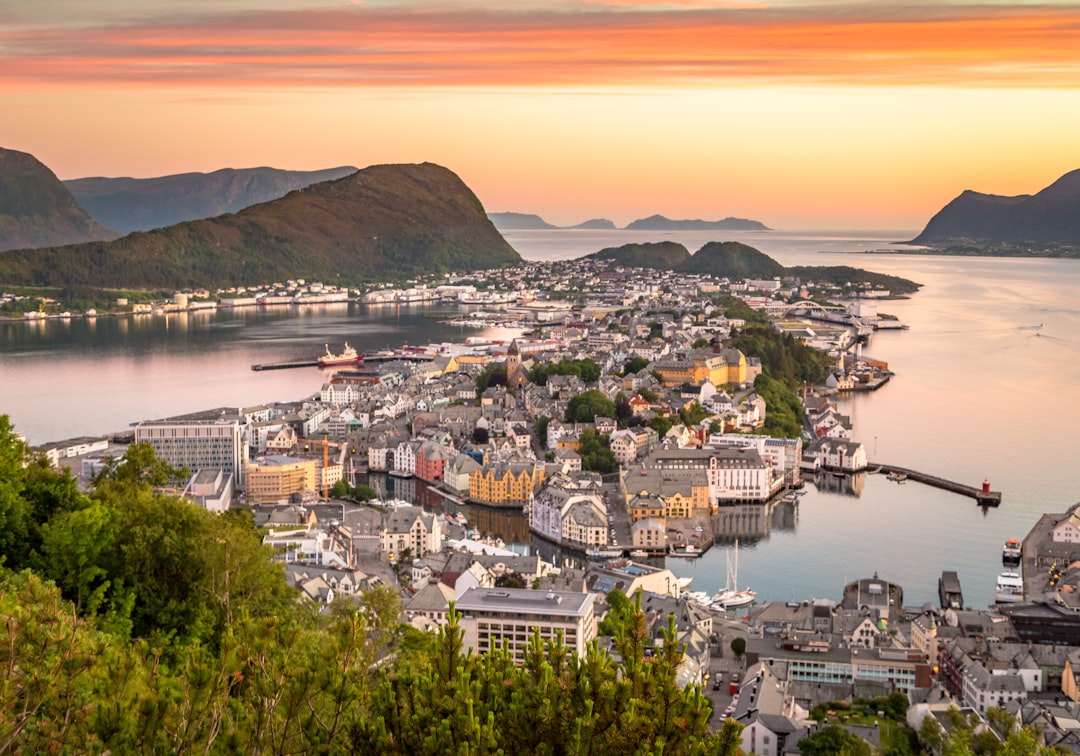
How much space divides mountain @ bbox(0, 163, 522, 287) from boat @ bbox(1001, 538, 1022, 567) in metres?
31.0

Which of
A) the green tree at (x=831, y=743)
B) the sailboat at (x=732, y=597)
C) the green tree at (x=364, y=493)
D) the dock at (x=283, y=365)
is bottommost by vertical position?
the sailboat at (x=732, y=597)

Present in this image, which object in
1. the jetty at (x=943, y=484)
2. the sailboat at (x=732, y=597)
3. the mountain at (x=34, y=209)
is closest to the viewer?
the sailboat at (x=732, y=597)

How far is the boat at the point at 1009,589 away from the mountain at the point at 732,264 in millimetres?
30613

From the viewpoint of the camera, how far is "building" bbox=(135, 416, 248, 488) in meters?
11.6

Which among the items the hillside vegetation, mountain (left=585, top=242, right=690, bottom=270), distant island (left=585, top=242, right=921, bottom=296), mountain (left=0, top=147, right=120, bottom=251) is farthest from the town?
mountain (left=0, top=147, right=120, bottom=251)

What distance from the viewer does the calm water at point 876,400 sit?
9.27m

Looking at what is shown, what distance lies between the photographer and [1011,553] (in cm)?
909

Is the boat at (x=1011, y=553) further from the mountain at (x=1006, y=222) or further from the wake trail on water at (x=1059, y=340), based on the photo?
the mountain at (x=1006, y=222)

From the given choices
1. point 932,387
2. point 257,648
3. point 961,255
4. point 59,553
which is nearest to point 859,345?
point 932,387

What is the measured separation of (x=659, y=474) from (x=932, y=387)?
7762mm

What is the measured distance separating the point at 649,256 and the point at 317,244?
12.4m

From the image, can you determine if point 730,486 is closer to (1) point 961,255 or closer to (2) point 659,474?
(2) point 659,474

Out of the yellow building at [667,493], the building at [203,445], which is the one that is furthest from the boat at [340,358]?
the yellow building at [667,493]

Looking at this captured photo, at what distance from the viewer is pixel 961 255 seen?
60.3m
